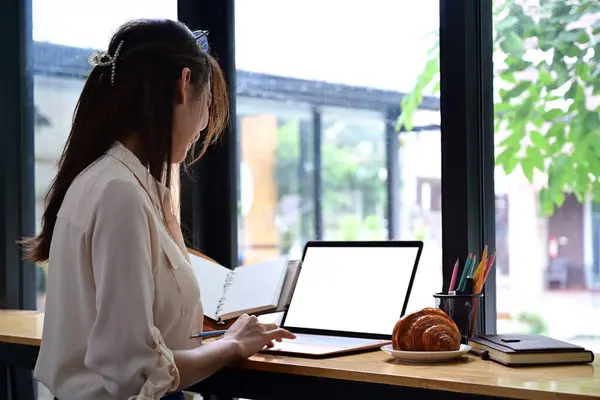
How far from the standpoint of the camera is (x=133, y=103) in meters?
1.60

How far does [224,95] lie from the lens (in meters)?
1.94

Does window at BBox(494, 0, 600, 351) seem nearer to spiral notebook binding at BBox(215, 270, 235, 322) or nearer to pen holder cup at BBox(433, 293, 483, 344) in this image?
pen holder cup at BBox(433, 293, 483, 344)

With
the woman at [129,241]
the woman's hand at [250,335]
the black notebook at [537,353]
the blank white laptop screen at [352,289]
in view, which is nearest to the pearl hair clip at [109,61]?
the woman at [129,241]

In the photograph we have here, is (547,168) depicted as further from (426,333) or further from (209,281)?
(209,281)

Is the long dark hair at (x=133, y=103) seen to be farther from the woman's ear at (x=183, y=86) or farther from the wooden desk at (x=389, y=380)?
the wooden desk at (x=389, y=380)

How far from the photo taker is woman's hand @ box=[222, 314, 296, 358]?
1703mm

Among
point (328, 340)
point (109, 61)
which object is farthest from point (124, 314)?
point (328, 340)

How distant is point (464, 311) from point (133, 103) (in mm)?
826

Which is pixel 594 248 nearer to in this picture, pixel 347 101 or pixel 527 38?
pixel 527 38

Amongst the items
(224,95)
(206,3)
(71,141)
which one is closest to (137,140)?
(71,141)

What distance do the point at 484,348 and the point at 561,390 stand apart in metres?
0.39

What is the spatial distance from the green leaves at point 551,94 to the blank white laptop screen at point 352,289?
1.30 ft

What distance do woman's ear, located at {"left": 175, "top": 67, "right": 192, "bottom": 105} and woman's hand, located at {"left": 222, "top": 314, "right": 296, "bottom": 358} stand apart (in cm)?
47

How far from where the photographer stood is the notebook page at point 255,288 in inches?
83.8
